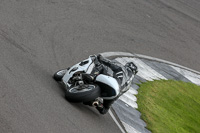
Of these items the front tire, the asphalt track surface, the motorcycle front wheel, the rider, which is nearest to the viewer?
the asphalt track surface

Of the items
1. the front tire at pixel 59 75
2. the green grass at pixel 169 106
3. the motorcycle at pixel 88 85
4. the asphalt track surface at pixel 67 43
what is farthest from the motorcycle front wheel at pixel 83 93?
the green grass at pixel 169 106

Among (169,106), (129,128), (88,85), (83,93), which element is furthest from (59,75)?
(169,106)

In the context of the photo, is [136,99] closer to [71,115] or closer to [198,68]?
[71,115]

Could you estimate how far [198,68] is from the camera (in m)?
13.6

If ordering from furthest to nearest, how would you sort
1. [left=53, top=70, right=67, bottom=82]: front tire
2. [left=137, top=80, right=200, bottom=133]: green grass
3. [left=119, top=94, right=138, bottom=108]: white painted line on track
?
1. [left=137, top=80, right=200, bottom=133]: green grass
2. [left=119, top=94, right=138, bottom=108]: white painted line on track
3. [left=53, top=70, right=67, bottom=82]: front tire

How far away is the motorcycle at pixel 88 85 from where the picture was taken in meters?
6.56

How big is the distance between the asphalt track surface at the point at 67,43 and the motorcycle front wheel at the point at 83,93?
150mm

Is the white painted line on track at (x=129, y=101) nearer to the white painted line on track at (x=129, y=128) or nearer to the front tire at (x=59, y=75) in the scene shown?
the white painted line on track at (x=129, y=128)

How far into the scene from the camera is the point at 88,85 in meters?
6.82

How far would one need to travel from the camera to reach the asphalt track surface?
234 inches

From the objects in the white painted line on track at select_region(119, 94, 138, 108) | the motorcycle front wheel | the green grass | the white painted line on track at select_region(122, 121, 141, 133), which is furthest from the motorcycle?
the green grass

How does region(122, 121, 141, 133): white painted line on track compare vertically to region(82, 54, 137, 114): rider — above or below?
below

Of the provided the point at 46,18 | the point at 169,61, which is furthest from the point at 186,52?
the point at 46,18

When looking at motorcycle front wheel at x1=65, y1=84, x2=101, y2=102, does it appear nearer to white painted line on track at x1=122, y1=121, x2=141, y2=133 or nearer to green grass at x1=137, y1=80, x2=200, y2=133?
white painted line on track at x1=122, y1=121, x2=141, y2=133
